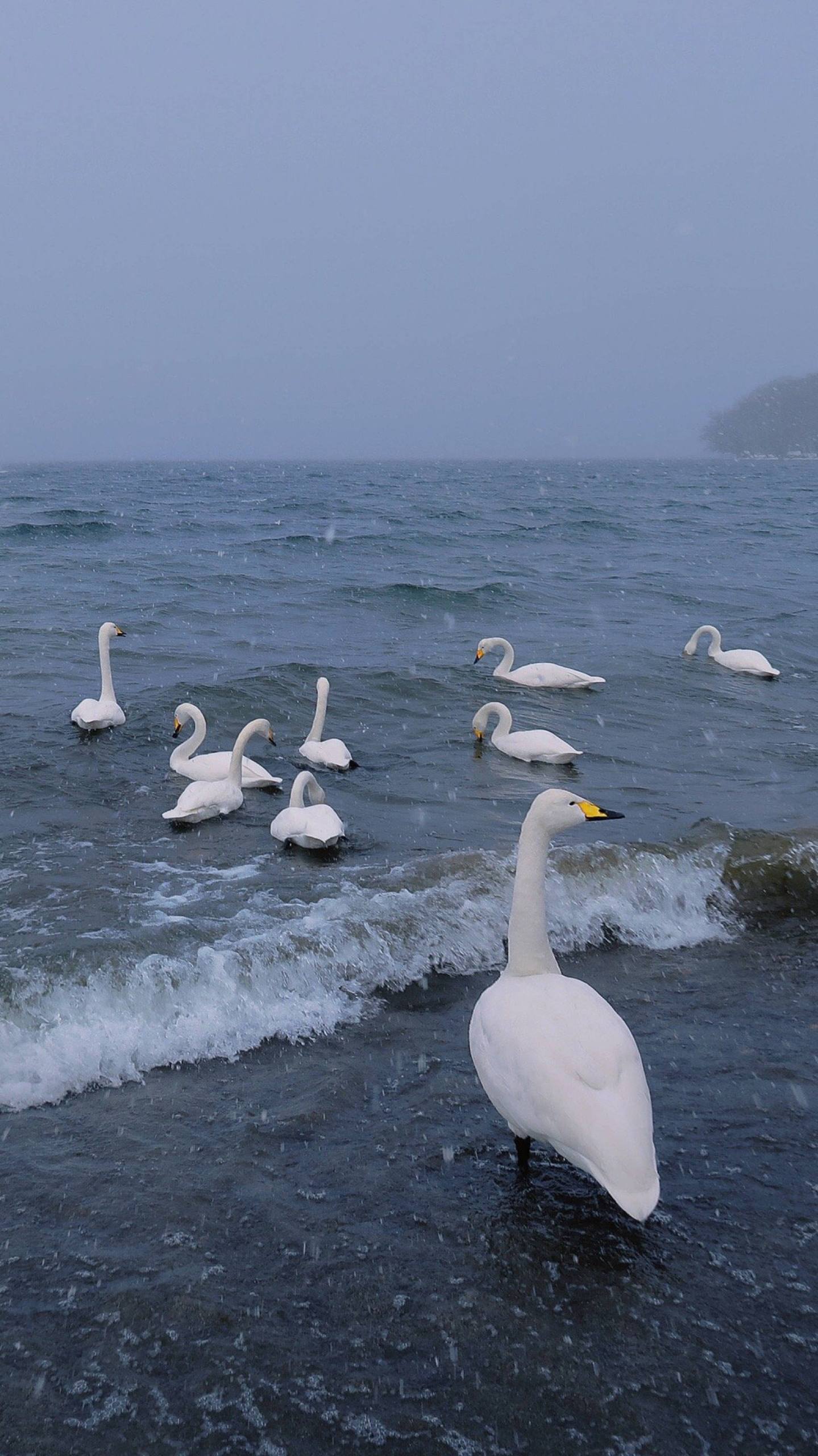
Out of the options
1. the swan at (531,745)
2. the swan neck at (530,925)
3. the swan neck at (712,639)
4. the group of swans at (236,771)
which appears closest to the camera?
the swan neck at (530,925)

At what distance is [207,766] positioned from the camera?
10.1m

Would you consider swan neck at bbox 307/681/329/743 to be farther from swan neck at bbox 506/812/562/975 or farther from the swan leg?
the swan leg

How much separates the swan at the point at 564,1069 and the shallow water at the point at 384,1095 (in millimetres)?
343

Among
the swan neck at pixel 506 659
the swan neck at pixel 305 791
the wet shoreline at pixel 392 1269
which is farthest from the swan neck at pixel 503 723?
the wet shoreline at pixel 392 1269

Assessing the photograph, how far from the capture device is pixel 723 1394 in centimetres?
329

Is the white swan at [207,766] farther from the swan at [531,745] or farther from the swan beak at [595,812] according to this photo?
the swan beak at [595,812]

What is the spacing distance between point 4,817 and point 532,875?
529cm

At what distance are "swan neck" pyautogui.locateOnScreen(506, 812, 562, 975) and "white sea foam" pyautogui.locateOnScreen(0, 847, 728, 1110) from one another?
1.40m

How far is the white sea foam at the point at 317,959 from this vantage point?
5.32 m

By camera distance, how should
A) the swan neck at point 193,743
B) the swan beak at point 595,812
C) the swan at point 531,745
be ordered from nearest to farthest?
the swan beak at point 595,812 < the swan neck at point 193,743 < the swan at point 531,745

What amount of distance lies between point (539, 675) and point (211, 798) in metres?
7.02

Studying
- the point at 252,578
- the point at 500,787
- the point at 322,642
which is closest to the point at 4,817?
the point at 500,787

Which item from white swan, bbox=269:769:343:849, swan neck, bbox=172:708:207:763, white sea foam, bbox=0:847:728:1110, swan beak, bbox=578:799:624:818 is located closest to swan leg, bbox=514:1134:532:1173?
swan beak, bbox=578:799:624:818

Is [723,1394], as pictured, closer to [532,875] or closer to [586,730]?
[532,875]
